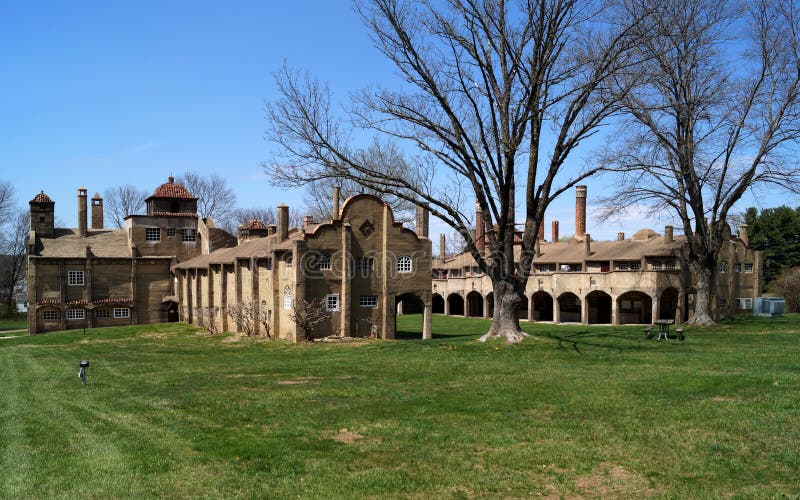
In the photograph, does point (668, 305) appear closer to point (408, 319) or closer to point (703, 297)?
point (703, 297)

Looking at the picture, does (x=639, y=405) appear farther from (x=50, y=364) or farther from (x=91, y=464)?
(x=50, y=364)

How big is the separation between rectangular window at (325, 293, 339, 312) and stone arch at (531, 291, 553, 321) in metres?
28.6

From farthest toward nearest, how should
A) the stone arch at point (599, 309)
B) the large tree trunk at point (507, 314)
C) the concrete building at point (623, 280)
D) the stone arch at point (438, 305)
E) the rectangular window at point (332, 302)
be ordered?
the stone arch at point (438, 305)
the stone arch at point (599, 309)
the concrete building at point (623, 280)
the rectangular window at point (332, 302)
the large tree trunk at point (507, 314)

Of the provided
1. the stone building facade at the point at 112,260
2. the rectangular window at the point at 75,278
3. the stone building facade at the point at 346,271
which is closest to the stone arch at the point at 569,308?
the stone building facade at the point at 346,271

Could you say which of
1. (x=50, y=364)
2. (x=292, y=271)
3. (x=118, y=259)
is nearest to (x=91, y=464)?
(x=50, y=364)

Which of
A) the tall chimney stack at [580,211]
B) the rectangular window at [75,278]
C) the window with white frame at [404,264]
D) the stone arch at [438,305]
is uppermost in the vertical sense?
the tall chimney stack at [580,211]

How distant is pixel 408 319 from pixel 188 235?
A: 64.7 ft

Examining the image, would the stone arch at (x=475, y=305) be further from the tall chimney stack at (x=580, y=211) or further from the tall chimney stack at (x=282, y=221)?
the tall chimney stack at (x=282, y=221)

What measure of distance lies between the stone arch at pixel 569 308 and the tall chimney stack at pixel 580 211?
7.82 meters

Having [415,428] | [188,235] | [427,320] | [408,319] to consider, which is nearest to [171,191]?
[188,235]

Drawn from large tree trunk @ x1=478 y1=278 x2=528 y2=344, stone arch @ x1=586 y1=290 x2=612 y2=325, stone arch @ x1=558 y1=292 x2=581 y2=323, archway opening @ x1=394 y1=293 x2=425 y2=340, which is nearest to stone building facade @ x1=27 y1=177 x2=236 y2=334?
archway opening @ x1=394 y1=293 x2=425 y2=340

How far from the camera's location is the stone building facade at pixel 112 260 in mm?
47094

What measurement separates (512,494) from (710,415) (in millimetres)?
5528

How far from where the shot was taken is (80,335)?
41625 mm
